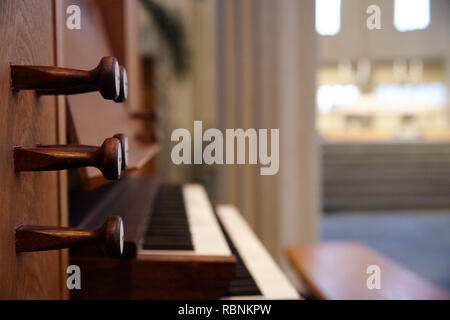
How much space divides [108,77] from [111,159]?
0.08 metres

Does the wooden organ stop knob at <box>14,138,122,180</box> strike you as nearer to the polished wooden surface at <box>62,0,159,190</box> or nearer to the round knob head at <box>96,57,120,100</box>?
the round knob head at <box>96,57,120,100</box>

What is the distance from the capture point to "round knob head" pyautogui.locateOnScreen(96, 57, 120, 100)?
0.43 m

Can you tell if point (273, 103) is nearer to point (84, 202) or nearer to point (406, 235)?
point (84, 202)

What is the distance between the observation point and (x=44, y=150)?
450 millimetres

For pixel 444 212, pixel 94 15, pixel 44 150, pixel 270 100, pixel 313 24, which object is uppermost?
pixel 313 24

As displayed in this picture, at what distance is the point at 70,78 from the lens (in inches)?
17.8

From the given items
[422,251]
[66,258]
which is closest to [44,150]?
[66,258]

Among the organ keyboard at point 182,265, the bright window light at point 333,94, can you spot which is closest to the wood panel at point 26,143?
the organ keyboard at point 182,265

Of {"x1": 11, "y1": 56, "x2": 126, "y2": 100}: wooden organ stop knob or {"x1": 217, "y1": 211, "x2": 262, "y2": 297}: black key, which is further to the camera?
{"x1": 217, "y1": 211, "x2": 262, "y2": 297}: black key

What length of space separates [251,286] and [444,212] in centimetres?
518

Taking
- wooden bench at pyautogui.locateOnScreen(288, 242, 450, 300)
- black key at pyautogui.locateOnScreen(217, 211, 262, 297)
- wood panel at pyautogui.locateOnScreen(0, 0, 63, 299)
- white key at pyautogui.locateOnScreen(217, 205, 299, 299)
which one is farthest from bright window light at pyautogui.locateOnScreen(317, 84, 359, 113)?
wood panel at pyautogui.locateOnScreen(0, 0, 63, 299)

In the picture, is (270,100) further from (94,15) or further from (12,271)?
(12,271)

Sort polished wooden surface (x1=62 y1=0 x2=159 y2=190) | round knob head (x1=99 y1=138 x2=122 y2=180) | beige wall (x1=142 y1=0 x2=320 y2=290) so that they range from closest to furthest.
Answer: round knob head (x1=99 y1=138 x2=122 y2=180) < polished wooden surface (x1=62 y1=0 x2=159 y2=190) < beige wall (x1=142 y1=0 x2=320 y2=290)

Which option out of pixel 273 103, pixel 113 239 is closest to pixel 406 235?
pixel 273 103
